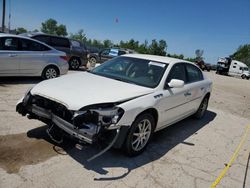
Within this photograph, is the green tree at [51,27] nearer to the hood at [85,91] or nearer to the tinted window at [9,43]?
the tinted window at [9,43]

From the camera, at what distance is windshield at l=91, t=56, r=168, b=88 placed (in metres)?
4.39

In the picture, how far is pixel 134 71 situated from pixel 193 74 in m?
1.85

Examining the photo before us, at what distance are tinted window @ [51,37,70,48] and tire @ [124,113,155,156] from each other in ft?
29.4

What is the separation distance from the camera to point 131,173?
3445 millimetres

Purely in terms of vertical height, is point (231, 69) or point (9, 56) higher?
point (9, 56)

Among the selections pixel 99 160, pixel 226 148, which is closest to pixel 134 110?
pixel 99 160

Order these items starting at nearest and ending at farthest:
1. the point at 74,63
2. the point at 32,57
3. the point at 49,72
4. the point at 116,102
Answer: the point at 116,102, the point at 32,57, the point at 49,72, the point at 74,63

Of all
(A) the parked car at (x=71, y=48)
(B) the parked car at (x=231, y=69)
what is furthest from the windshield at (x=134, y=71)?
(B) the parked car at (x=231, y=69)

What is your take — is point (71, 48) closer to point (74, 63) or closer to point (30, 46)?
point (74, 63)

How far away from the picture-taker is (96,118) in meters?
3.26

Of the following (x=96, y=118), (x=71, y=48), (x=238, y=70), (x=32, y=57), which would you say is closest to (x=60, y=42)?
(x=71, y=48)

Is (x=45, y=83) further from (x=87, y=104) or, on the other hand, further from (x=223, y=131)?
(x=223, y=131)

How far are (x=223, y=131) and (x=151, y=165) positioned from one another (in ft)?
10.2

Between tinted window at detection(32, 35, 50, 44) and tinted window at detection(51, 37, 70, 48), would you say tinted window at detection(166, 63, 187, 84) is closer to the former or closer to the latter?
tinted window at detection(32, 35, 50, 44)
